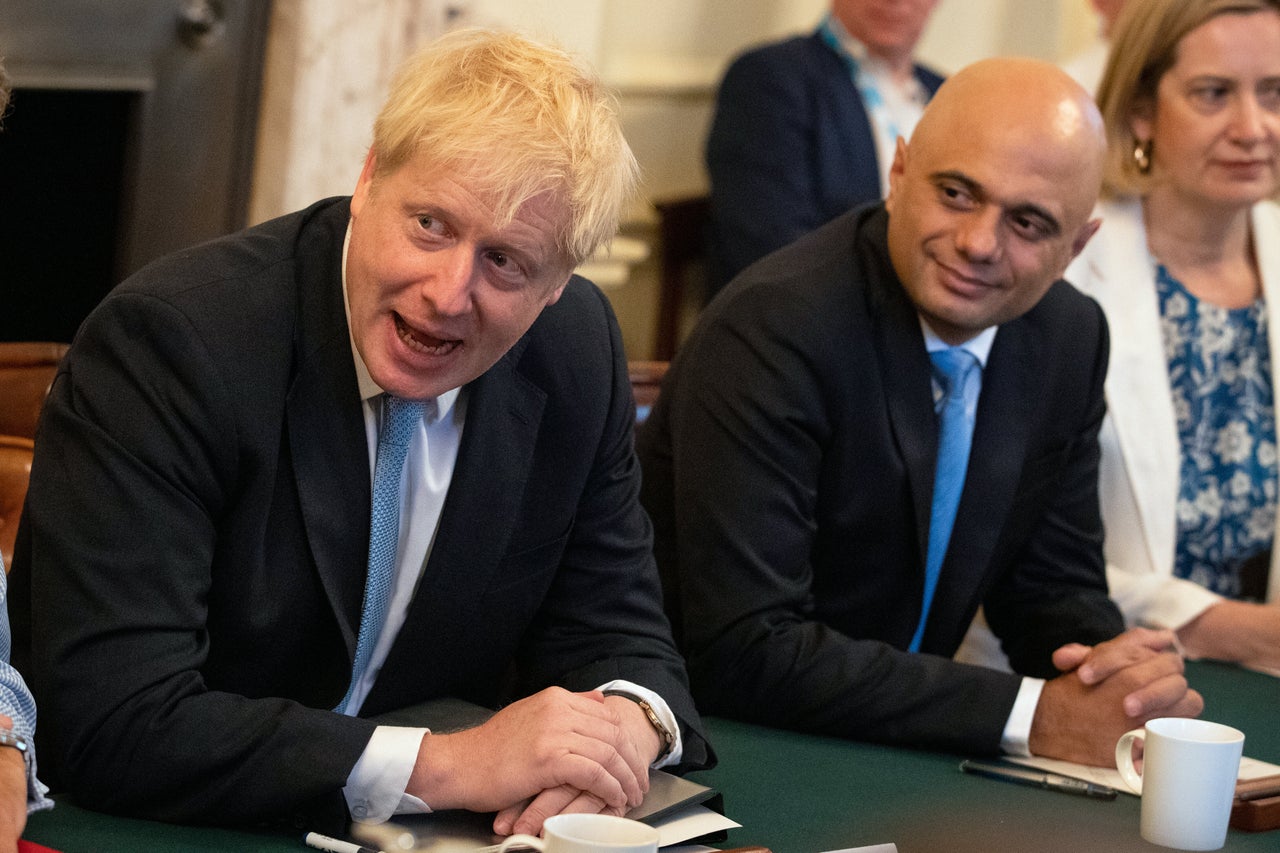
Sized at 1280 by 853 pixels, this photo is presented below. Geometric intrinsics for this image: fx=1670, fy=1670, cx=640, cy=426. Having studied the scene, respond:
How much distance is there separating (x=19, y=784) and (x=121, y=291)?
47 centimetres

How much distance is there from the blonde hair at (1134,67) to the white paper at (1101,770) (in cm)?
136

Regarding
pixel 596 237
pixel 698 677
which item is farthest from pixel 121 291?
pixel 698 677

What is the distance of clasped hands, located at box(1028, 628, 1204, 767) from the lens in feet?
6.28

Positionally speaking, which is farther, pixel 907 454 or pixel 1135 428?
pixel 1135 428

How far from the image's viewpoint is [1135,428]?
9.31 feet

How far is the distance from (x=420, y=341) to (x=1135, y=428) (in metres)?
1.62

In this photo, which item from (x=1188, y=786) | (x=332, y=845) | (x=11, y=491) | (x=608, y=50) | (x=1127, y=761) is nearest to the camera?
→ (x=332, y=845)

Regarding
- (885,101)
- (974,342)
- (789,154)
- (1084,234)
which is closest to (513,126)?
(974,342)

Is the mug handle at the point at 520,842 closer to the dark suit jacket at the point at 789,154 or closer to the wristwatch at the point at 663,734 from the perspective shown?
the wristwatch at the point at 663,734

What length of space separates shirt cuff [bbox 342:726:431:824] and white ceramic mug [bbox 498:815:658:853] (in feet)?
0.68

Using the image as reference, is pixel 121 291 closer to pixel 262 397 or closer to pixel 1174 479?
pixel 262 397

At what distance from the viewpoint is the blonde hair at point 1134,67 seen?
116 inches

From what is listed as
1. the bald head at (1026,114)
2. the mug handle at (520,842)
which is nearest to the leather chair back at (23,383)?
the mug handle at (520,842)

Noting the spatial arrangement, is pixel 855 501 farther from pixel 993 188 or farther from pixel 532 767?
pixel 532 767
